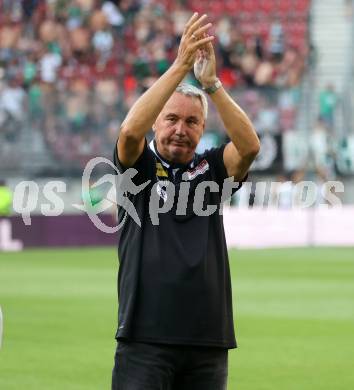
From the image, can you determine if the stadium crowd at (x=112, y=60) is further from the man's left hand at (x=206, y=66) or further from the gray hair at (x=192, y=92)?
the man's left hand at (x=206, y=66)

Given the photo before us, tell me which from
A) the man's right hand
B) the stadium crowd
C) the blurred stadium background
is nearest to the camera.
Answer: the man's right hand

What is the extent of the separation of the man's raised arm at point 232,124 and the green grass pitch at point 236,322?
405 centimetres

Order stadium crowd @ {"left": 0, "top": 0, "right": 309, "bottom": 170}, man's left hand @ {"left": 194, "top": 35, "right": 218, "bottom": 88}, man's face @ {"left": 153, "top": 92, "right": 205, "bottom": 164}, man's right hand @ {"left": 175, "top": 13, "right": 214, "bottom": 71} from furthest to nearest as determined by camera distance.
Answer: stadium crowd @ {"left": 0, "top": 0, "right": 309, "bottom": 170}
man's face @ {"left": 153, "top": 92, "right": 205, "bottom": 164}
man's left hand @ {"left": 194, "top": 35, "right": 218, "bottom": 88}
man's right hand @ {"left": 175, "top": 13, "right": 214, "bottom": 71}

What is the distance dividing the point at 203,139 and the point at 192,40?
2146 centimetres

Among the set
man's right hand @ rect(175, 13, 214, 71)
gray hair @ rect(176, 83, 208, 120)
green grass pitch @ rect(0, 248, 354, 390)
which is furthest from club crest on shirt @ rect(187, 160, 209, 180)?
green grass pitch @ rect(0, 248, 354, 390)

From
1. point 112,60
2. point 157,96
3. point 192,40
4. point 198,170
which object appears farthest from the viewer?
point 112,60

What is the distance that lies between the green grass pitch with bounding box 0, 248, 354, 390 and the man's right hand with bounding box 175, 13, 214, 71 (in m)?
4.47

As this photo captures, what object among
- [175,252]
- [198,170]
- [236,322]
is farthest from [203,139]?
[175,252]

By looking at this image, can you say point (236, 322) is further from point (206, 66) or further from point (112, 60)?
point (112, 60)

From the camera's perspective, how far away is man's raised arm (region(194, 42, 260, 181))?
4.81 metres

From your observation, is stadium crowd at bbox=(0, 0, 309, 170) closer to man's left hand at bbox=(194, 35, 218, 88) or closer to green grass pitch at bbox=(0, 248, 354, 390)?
green grass pitch at bbox=(0, 248, 354, 390)

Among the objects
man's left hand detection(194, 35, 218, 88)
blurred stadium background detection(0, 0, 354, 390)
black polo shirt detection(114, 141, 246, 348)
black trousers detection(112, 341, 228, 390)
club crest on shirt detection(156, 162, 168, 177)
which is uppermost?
blurred stadium background detection(0, 0, 354, 390)

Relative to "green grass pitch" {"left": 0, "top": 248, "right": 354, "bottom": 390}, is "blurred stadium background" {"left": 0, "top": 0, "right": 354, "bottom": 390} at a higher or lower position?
higher

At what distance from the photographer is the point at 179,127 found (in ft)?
16.0
